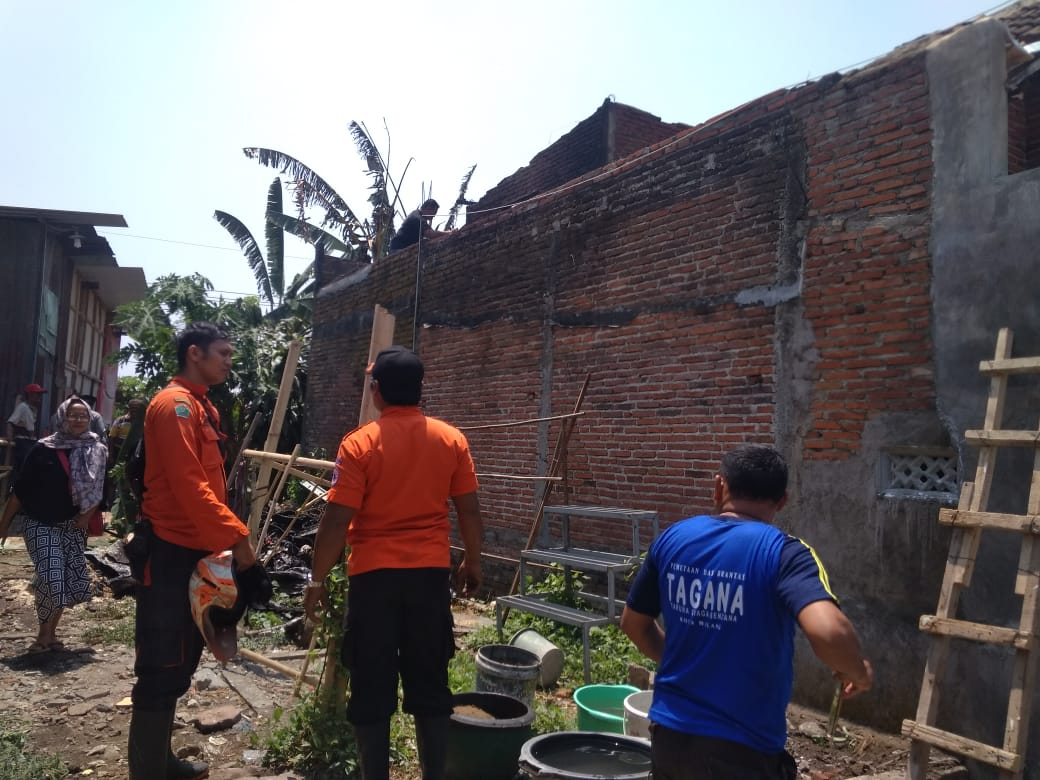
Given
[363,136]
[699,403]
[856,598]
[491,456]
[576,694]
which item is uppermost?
[363,136]

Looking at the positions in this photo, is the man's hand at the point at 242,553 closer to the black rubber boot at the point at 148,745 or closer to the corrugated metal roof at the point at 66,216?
the black rubber boot at the point at 148,745

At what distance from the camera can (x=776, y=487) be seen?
7.00ft

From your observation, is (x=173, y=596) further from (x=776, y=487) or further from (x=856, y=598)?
(x=856, y=598)

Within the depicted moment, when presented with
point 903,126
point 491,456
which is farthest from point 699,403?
point 491,456

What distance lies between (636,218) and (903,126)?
2391 millimetres

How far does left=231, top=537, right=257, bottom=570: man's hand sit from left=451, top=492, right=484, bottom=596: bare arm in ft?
2.83

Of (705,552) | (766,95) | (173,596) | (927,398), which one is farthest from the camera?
(766,95)

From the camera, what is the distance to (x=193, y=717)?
4371mm

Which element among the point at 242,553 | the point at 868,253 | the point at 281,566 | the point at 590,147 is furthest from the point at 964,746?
the point at 590,147

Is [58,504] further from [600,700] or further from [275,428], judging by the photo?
[600,700]

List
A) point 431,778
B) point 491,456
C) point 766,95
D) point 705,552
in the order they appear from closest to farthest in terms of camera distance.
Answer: point 705,552
point 431,778
point 766,95
point 491,456

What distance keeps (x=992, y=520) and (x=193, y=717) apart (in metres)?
4.34

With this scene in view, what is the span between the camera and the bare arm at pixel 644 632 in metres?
2.28

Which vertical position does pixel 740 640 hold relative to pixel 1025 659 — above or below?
above
